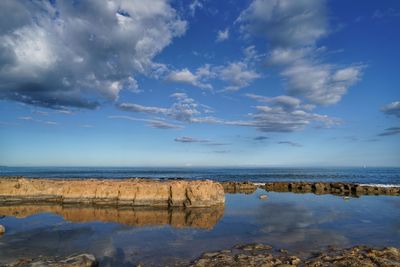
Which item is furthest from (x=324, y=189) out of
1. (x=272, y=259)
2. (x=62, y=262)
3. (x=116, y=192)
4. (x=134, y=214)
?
(x=62, y=262)

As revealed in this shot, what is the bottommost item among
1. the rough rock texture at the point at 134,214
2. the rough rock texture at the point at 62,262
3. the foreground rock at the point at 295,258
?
the foreground rock at the point at 295,258

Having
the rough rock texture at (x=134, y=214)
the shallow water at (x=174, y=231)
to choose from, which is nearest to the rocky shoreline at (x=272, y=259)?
the shallow water at (x=174, y=231)

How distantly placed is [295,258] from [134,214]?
1475 cm

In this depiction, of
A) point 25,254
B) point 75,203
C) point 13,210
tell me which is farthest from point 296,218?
point 13,210

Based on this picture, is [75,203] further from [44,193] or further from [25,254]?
[25,254]

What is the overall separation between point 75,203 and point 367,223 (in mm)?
24084

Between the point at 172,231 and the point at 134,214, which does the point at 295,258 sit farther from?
the point at 134,214

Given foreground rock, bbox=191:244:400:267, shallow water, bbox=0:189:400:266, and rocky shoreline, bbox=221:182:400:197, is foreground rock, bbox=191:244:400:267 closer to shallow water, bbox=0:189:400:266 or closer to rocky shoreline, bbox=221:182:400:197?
shallow water, bbox=0:189:400:266

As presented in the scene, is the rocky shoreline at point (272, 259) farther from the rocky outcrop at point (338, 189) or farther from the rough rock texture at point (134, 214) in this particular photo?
the rocky outcrop at point (338, 189)

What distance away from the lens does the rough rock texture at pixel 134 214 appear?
72.2ft

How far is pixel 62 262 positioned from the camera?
39.1ft

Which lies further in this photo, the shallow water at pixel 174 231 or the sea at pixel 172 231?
the shallow water at pixel 174 231

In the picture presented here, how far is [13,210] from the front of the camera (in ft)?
86.1

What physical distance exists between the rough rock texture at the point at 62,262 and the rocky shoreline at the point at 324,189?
1361 inches
